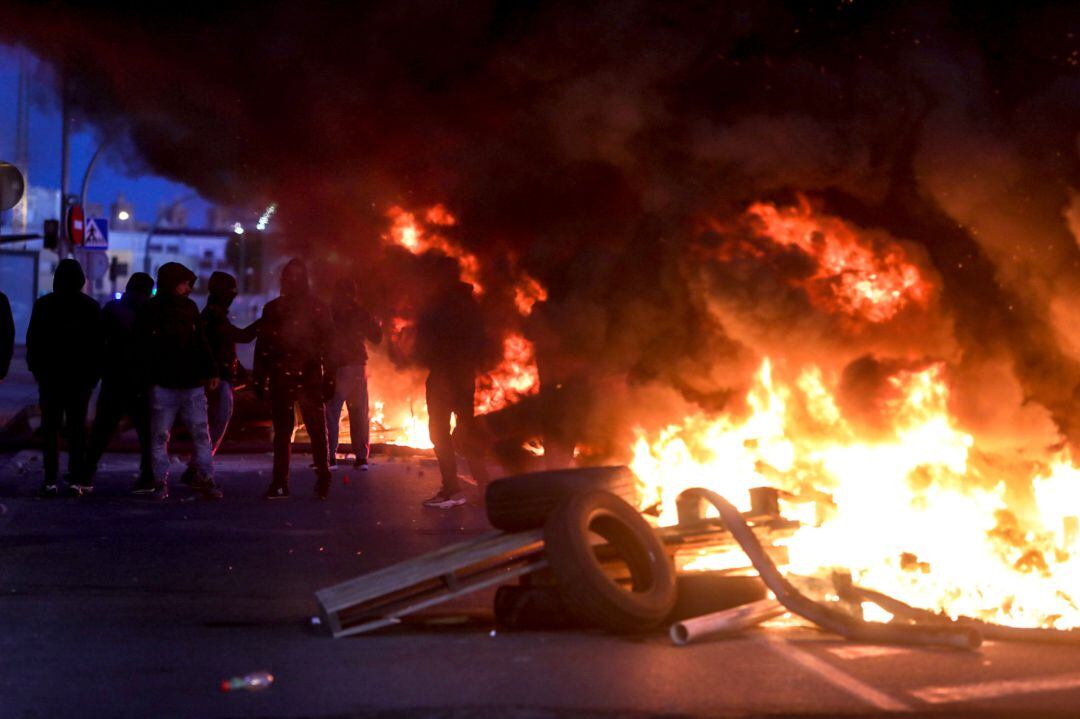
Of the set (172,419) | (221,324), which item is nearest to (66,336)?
(172,419)

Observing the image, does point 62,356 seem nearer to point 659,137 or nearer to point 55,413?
point 55,413

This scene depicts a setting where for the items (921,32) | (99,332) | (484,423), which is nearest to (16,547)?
(99,332)

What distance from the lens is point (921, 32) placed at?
9.50 metres

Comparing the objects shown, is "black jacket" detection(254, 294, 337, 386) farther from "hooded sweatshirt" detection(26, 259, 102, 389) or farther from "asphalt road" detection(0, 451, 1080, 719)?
"asphalt road" detection(0, 451, 1080, 719)

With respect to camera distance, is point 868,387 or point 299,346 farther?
point 299,346

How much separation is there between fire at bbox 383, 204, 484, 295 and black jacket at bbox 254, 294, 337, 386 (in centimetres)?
114

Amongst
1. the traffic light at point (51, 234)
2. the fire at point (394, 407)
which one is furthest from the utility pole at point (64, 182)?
the fire at point (394, 407)

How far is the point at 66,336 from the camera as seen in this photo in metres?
11.9

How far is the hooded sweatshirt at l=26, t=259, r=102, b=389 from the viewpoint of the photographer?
11930 millimetres

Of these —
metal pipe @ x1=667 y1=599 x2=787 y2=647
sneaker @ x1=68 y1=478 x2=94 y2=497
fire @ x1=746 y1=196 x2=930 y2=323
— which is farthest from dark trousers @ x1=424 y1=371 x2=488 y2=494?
metal pipe @ x1=667 y1=599 x2=787 y2=647

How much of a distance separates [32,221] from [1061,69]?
59.2 metres

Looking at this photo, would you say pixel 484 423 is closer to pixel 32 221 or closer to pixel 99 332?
pixel 99 332

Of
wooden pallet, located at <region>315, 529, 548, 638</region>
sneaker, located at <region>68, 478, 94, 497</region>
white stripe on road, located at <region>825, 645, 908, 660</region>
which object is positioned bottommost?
white stripe on road, located at <region>825, 645, 908, 660</region>

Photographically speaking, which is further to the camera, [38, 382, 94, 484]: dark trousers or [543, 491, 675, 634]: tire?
[38, 382, 94, 484]: dark trousers
